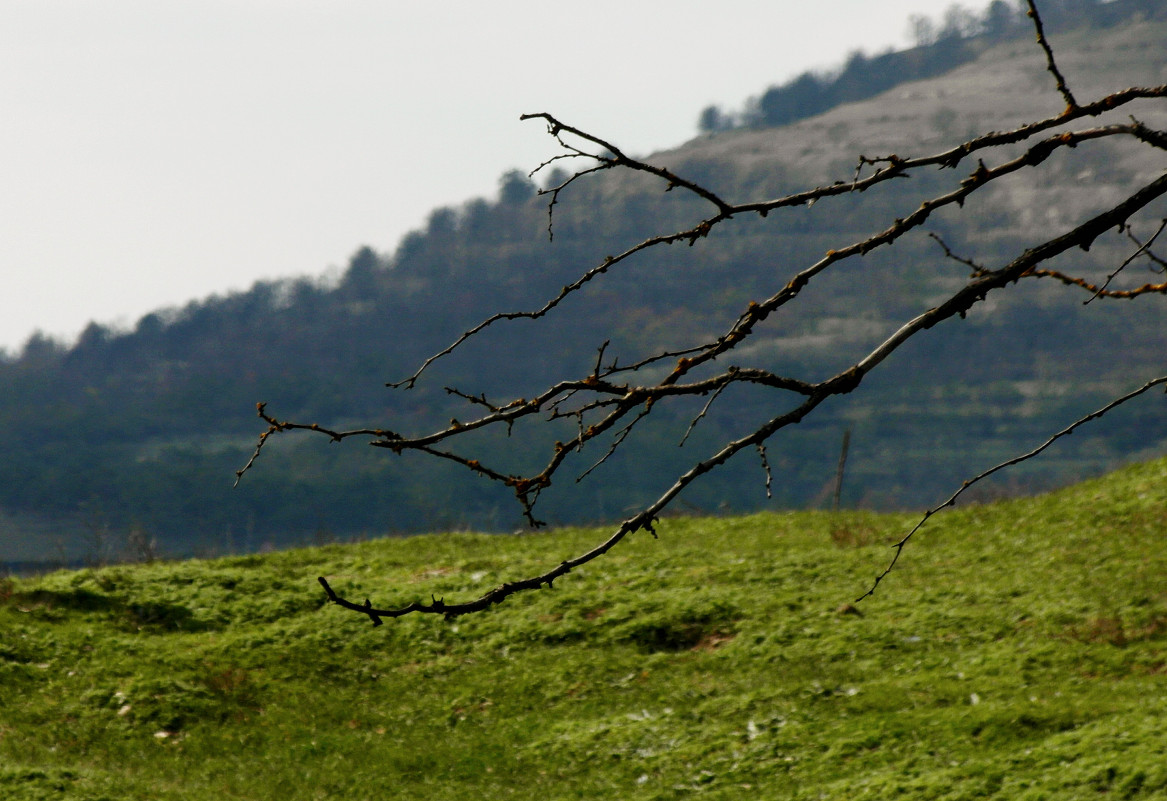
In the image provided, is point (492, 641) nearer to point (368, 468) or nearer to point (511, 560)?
point (511, 560)

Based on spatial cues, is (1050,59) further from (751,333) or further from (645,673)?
(645,673)

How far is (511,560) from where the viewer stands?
17875 mm

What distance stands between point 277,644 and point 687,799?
6.69 m

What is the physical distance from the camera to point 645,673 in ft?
41.6

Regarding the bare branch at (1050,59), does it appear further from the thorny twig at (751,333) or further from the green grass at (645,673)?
the green grass at (645,673)

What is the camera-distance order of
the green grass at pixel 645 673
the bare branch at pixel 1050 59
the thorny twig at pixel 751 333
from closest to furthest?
the thorny twig at pixel 751 333 → the bare branch at pixel 1050 59 → the green grass at pixel 645 673

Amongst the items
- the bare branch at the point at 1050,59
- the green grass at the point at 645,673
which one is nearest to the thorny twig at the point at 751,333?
the bare branch at the point at 1050,59

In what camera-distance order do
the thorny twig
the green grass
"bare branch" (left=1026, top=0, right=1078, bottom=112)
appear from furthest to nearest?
the green grass < "bare branch" (left=1026, top=0, right=1078, bottom=112) < the thorny twig

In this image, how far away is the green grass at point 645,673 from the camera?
9.48m

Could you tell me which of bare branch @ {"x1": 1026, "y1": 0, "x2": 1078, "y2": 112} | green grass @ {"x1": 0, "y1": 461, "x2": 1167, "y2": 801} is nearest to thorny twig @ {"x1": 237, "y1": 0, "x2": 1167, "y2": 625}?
bare branch @ {"x1": 1026, "y1": 0, "x2": 1078, "y2": 112}

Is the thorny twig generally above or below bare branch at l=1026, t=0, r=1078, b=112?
below

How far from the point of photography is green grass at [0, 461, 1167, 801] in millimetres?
9484

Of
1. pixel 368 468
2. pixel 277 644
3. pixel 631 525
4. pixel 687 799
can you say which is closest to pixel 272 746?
pixel 277 644

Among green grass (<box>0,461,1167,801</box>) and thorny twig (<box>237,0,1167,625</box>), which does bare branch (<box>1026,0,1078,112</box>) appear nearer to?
thorny twig (<box>237,0,1167,625</box>)
